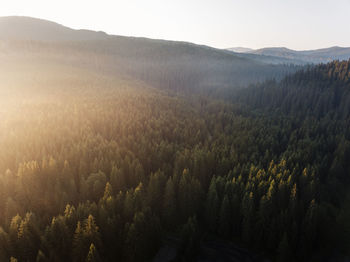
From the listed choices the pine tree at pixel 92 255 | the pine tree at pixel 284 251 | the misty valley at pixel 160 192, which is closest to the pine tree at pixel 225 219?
the misty valley at pixel 160 192

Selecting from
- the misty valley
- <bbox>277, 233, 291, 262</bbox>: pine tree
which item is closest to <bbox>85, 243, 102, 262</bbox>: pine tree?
the misty valley

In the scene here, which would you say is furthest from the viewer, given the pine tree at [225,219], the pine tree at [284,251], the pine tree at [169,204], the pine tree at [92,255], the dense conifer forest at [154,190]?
the pine tree at [169,204]

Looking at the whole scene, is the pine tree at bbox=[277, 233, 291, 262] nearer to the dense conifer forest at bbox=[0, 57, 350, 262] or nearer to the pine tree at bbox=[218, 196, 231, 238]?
the dense conifer forest at bbox=[0, 57, 350, 262]

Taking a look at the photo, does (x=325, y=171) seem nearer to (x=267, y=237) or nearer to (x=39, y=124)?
(x=267, y=237)

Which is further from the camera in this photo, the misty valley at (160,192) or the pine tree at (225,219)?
the pine tree at (225,219)

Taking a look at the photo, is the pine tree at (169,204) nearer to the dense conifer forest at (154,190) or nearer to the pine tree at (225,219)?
the dense conifer forest at (154,190)

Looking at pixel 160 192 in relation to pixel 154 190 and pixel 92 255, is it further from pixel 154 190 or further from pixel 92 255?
pixel 92 255

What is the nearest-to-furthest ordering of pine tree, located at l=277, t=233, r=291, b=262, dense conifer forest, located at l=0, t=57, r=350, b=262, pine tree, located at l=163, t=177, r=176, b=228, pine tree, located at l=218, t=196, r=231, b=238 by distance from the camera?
dense conifer forest, located at l=0, t=57, r=350, b=262
pine tree, located at l=277, t=233, r=291, b=262
pine tree, located at l=218, t=196, r=231, b=238
pine tree, located at l=163, t=177, r=176, b=228

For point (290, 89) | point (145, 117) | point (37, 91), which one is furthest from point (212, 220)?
point (290, 89)

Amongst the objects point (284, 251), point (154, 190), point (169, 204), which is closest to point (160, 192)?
point (154, 190)
